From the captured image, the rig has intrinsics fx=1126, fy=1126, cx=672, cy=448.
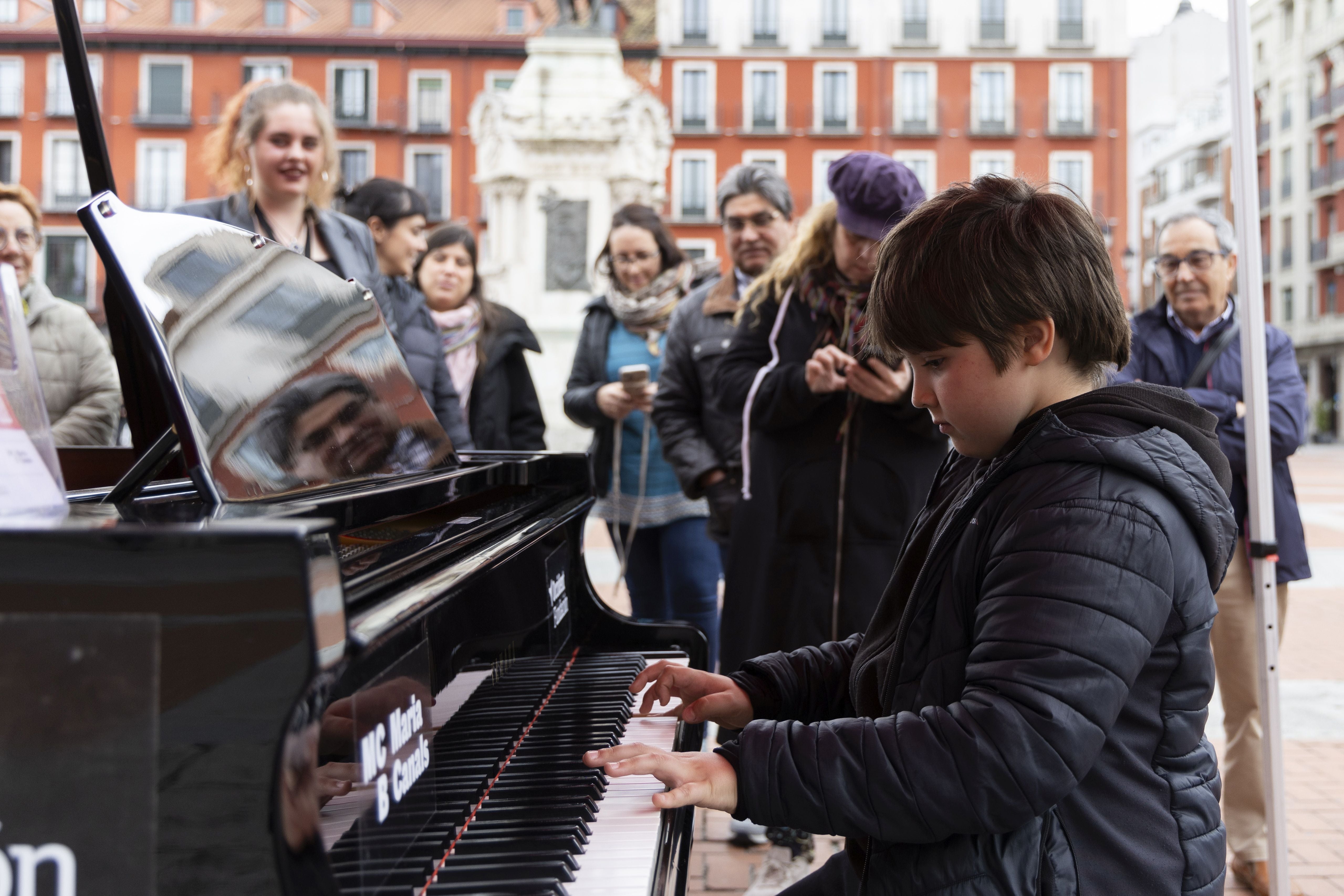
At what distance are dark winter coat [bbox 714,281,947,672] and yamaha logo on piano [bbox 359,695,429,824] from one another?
5.36ft

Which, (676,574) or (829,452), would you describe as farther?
(676,574)

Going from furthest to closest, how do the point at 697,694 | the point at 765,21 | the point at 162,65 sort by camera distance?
the point at 765,21, the point at 162,65, the point at 697,694

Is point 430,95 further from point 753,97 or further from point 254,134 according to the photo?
point 254,134

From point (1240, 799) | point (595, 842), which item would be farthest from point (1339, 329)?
point (595, 842)

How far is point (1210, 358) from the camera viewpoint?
129 inches

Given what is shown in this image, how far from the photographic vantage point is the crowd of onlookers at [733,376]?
269 cm

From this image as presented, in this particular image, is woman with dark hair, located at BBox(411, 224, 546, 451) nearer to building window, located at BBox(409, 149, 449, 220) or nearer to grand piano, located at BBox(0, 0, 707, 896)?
grand piano, located at BBox(0, 0, 707, 896)

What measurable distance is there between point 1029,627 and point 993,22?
36.1 m

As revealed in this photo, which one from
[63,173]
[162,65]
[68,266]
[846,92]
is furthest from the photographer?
[846,92]

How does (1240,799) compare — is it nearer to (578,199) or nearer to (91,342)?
(91,342)

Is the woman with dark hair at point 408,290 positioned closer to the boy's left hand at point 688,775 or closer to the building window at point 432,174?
the boy's left hand at point 688,775

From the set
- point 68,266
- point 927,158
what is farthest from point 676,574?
point 927,158

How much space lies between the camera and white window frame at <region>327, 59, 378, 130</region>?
1280 inches

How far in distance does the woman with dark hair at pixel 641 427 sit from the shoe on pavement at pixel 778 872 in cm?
70
